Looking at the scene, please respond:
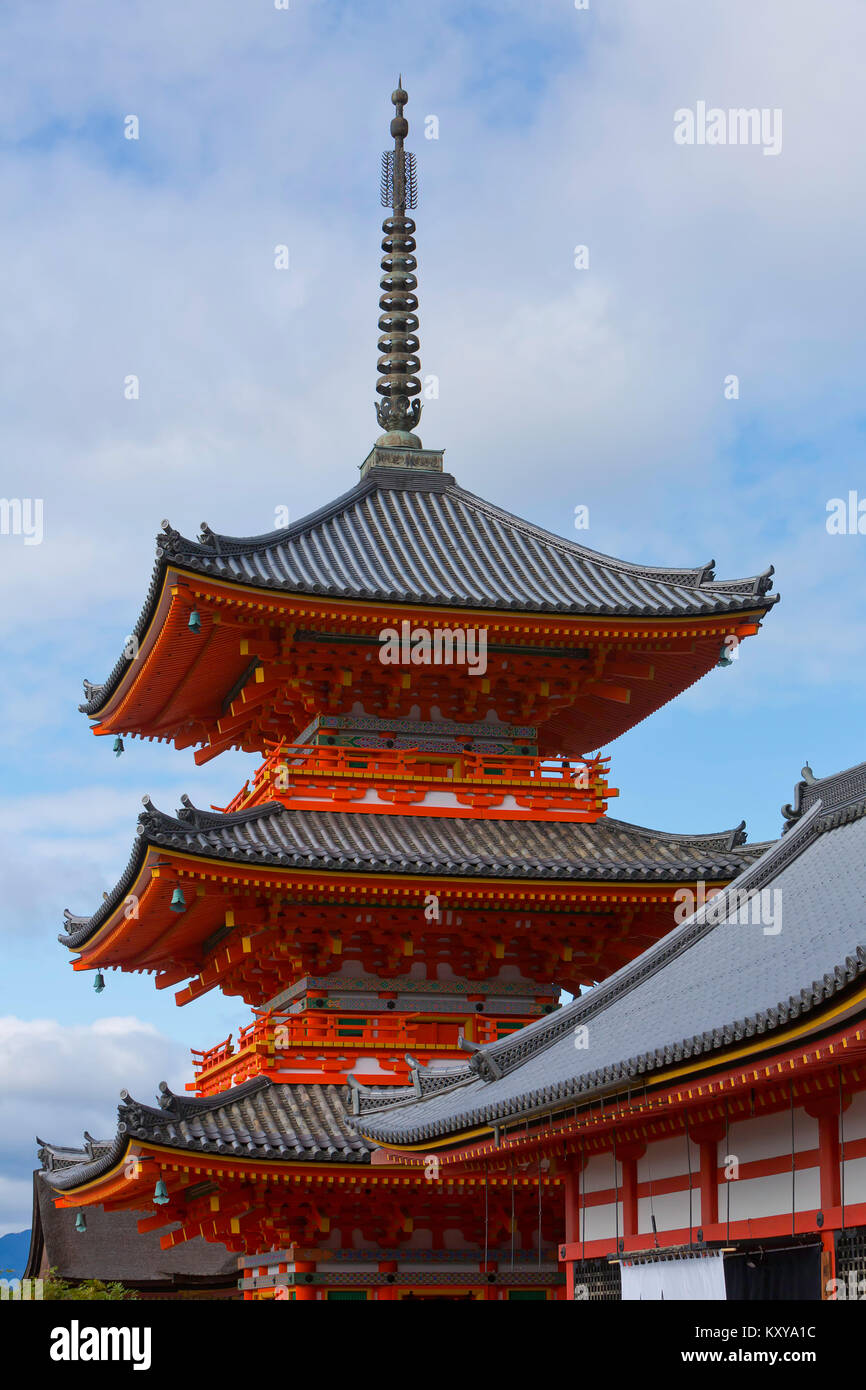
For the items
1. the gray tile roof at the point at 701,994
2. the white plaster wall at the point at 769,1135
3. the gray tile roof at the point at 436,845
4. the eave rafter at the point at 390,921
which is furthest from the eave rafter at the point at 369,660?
the white plaster wall at the point at 769,1135

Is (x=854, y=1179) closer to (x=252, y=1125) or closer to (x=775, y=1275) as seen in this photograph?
(x=775, y=1275)

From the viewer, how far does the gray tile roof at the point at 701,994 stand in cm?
1544

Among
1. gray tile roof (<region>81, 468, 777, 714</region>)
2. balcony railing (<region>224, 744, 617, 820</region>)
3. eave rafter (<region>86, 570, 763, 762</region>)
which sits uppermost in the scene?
gray tile roof (<region>81, 468, 777, 714</region>)

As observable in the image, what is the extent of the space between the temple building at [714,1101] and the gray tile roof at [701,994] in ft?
0.10

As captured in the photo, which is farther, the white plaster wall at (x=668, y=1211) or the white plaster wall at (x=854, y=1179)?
the white plaster wall at (x=668, y=1211)

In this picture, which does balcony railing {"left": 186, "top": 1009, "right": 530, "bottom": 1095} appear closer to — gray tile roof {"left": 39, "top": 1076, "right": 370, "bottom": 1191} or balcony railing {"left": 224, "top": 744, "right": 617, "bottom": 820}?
gray tile roof {"left": 39, "top": 1076, "right": 370, "bottom": 1191}

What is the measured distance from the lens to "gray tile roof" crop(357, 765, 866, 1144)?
1544cm

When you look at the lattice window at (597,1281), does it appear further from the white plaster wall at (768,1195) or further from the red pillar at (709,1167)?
the white plaster wall at (768,1195)

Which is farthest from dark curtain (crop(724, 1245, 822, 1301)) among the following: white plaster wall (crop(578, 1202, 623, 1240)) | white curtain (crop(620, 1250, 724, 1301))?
white plaster wall (crop(578, 1202, 623, 1240))

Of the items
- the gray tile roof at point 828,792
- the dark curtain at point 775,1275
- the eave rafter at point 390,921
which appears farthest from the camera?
the eave rafter at point 390,921

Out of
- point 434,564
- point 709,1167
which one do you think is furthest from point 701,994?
point 434,564

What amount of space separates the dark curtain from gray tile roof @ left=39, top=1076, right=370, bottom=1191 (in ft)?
25.2

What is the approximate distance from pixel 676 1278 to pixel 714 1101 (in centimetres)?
214
